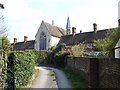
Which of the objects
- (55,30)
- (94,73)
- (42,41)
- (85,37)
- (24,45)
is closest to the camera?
(94,73)

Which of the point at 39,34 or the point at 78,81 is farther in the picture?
the point at 39,34

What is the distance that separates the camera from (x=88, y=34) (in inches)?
2292

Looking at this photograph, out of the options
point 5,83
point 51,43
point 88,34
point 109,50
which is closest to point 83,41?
point 88,34

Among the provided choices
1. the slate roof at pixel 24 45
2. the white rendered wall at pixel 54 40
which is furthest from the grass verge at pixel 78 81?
the slate roof at pixel 24 45

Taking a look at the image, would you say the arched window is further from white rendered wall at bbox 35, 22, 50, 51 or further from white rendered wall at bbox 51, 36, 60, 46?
white rendered wall at bbox 51, 36, 60, 46

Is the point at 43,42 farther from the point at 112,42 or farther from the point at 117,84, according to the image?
the point at 117,84

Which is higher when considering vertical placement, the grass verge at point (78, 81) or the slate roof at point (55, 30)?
the slate roof at point (55, 30)

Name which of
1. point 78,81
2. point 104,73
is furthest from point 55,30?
point 104,73

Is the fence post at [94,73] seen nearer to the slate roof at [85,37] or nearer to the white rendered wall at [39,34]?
the slate roof at [85,37]

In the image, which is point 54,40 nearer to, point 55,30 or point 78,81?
point 55,30

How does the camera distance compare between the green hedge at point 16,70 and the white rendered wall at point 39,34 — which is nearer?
the green hedge at point 16,70

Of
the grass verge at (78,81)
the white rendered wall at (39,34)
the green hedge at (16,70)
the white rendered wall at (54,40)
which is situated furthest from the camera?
the white rendered wall at (39,34)

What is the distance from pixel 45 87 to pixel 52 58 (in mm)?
27549

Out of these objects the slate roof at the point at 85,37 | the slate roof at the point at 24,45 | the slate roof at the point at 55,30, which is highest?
the slate roof at the point at 55,30
